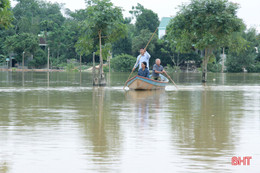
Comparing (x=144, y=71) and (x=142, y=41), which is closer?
(x=144, y=71)

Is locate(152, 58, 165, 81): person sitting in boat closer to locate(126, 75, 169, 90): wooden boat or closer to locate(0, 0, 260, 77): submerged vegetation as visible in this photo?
locate(126, 75, 169, 90): wooden boat

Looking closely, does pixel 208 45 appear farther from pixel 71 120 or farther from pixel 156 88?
pixel 71 120

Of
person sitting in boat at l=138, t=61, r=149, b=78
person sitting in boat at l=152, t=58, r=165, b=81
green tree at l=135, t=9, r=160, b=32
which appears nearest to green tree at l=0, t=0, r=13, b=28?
person sitting in boat at l=138, t=61, r=149, b=78

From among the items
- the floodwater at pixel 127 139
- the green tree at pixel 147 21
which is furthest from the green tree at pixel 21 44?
the floodwater at pixel 127 139

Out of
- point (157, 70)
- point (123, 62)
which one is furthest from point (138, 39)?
point (157, 70)

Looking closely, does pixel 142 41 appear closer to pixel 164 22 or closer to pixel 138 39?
pixel 138 39

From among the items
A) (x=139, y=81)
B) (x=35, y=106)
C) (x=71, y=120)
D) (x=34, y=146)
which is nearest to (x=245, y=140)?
(x=34, y=146)

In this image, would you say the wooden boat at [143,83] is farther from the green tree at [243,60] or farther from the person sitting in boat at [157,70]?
the green tree at [243,60]

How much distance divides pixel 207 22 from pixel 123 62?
54403mm

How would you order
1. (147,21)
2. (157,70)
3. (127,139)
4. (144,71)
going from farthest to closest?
(147,21), (157,70), (144,71), (127,139)

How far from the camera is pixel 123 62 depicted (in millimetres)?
99312

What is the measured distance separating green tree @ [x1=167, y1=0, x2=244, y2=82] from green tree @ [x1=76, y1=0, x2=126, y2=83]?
9.75 metres

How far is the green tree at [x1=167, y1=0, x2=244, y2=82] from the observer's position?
45219 mm

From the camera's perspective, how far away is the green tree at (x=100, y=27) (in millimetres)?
37062
